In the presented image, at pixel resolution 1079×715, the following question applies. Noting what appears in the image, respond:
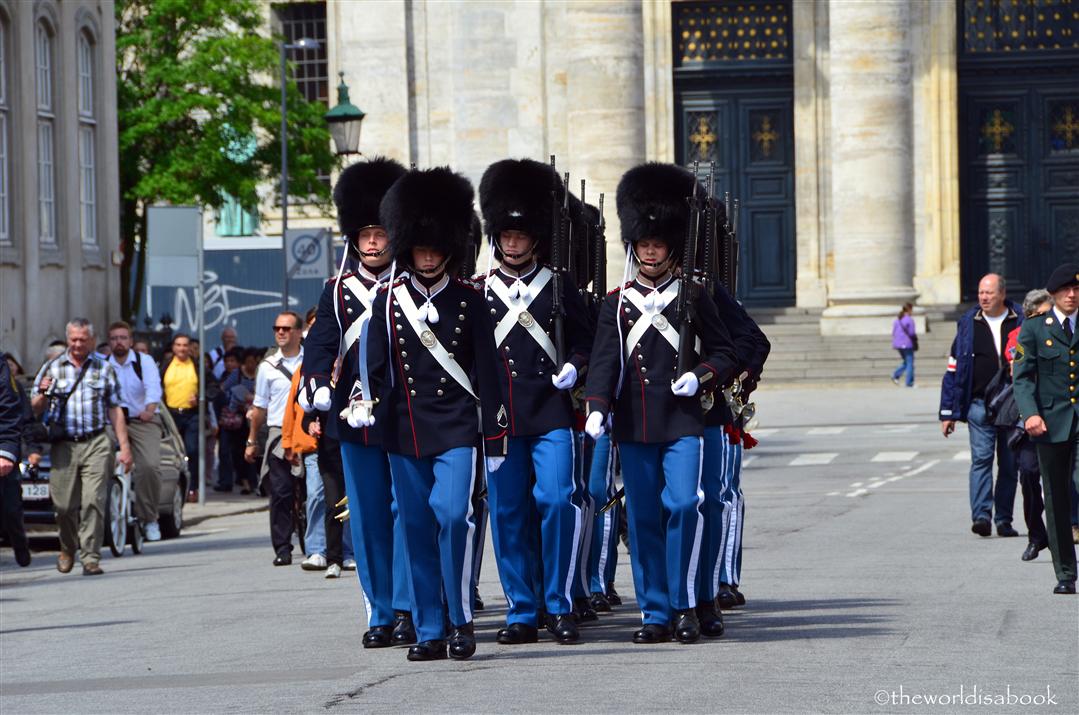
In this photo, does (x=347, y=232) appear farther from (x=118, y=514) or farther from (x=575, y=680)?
(x=118, y=514)

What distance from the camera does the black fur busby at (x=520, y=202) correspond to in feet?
38.3

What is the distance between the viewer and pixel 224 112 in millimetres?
39594

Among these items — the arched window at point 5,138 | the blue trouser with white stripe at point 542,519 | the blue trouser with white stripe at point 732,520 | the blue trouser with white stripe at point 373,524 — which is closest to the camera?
the blue trouser with white stripe at point 542,519

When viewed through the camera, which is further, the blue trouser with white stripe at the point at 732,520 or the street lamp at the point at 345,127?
the street lamp at the point at 345,127

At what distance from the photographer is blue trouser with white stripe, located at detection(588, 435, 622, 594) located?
12.4 meters

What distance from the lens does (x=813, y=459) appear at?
26969 mm

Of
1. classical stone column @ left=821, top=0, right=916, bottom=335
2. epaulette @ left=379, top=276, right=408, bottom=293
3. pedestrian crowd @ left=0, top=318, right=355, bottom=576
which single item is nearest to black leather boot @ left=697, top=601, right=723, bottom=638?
epaulette @ left=379, top=276, right=408, bottom=293

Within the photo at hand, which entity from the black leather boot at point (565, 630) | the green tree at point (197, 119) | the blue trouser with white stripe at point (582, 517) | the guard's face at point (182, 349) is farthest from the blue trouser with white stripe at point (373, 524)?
the green tree at point (197, 119)

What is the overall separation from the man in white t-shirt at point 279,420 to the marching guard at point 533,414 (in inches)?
211

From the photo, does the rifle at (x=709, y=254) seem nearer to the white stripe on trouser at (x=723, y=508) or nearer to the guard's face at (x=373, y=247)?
the white stripe on trouser at (x=723, y=508)

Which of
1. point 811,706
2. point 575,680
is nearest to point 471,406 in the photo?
point 575,680

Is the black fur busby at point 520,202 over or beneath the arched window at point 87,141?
beneath

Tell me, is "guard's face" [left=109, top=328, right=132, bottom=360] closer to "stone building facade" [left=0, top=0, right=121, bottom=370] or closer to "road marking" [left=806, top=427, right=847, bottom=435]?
"stone building facade" [left=0, top=0, right=121, bottom=370]

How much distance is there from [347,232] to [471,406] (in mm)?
1924
